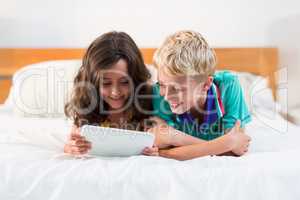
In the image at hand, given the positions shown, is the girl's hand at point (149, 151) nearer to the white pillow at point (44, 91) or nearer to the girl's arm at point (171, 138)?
the girl's arm at point (171, 138)

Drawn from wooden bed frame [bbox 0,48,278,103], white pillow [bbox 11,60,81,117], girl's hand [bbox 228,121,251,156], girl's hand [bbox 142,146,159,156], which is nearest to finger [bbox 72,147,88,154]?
girl's hand [bbox 142,146,159,156]

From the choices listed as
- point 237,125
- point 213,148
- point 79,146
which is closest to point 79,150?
point 79,146

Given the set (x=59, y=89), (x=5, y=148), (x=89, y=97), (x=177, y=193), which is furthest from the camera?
(x=59, y=89)

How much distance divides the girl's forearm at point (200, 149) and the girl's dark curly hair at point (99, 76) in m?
0.25

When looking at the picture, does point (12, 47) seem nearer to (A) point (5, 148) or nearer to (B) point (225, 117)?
(A) point (5, 148)

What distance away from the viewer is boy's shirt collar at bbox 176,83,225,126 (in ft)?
4.03

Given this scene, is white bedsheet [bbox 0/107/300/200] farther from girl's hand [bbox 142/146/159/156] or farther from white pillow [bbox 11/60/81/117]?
white pillow [bbox 11/60/81/117]

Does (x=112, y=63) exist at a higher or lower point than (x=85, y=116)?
higher

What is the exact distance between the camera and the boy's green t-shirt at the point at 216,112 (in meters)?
1.23

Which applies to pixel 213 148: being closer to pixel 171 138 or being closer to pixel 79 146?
pixel 171 138

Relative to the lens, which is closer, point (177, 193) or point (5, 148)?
point (177, 193)

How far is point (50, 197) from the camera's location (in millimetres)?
882

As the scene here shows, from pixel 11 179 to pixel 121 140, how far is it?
258 mm

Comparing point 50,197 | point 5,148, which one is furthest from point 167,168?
point 5,148
